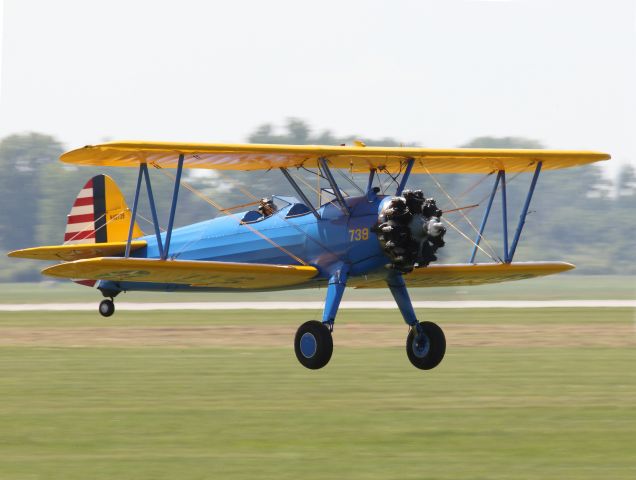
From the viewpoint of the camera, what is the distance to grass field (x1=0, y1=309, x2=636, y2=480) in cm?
983

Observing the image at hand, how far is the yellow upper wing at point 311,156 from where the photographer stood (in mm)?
14211

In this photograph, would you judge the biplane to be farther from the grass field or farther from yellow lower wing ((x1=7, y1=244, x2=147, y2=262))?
the grass field

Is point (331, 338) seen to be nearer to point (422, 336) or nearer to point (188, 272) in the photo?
point (422, 336)

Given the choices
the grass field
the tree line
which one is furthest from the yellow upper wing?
the tree line

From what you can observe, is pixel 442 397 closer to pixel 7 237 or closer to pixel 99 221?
pixel 99 221

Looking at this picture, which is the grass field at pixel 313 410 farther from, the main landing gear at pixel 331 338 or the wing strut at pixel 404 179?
the wing strut at pixel 404 179

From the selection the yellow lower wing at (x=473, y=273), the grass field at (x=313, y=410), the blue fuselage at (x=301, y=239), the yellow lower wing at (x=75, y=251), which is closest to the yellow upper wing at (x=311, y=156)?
the blue fuselage at (x=301, y=239)

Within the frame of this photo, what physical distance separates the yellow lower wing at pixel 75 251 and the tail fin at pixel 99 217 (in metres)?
0.86

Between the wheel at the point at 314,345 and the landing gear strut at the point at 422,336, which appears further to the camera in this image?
the landing gear strut at the point at 422,336

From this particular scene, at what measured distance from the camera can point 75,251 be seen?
17984 mm

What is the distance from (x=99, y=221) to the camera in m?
20.6

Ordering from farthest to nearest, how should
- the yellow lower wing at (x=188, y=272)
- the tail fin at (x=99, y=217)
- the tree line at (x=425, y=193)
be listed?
the tree line at (x=425, y=193) → the tail fin at (x=99, y=217) → the yellow lower wing at (x=188, y=272)

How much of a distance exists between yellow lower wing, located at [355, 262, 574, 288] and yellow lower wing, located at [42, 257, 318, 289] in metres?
1.45

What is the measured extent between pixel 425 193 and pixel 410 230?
2421 inches
